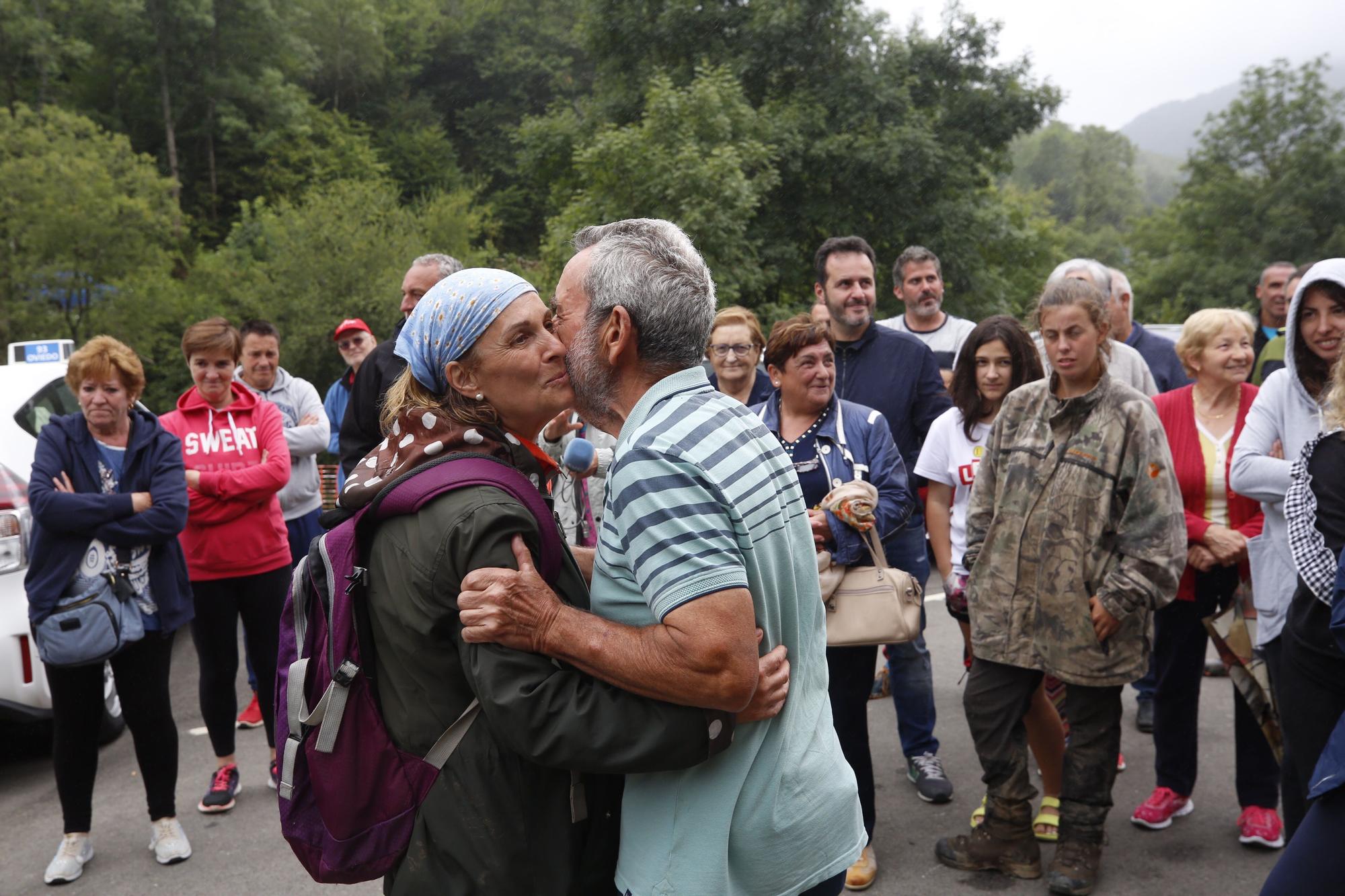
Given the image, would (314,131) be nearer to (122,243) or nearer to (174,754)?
(122,243)

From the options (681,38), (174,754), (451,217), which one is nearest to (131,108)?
(451,217)

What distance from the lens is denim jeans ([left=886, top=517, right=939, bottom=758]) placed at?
4625 millimetres

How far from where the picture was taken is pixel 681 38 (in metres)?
24.0

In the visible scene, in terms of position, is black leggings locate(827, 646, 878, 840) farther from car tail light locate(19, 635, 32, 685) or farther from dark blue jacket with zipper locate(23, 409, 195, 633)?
car tail light locate(19, 635, 32, 685)

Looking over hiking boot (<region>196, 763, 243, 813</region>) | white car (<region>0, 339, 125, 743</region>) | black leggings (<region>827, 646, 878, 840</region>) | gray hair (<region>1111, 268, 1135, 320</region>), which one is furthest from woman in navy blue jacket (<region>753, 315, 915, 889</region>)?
white car (<region>0, 339, 125, 743</region>)

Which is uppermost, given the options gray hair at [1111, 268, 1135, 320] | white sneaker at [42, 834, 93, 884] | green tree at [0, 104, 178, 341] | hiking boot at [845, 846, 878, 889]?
green tree at [0, 104, 178, 341]

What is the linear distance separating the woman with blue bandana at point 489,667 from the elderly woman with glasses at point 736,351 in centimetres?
270

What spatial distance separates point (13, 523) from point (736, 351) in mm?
3430

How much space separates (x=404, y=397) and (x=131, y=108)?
36.4 m

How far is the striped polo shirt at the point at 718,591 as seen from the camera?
1707 mm

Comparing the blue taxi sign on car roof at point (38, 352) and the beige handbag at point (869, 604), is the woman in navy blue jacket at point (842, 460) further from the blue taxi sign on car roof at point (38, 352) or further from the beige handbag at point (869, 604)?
the blue taxi sign on car roof at point (38, 352)

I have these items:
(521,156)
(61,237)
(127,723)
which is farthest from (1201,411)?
(521,156)

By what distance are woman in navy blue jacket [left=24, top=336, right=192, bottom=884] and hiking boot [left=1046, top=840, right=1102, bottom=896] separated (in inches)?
132

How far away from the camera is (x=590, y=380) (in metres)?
1.94
